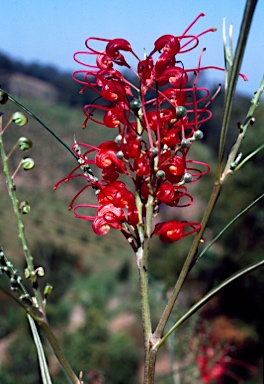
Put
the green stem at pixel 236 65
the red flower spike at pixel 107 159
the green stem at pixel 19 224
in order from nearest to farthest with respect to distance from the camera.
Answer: the green stem at pixel 236 65 → the green stem at pixel 19 224 → the red flower spike at pixel 107 159

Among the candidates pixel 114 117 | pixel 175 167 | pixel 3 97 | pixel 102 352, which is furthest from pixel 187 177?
pixel 102 352

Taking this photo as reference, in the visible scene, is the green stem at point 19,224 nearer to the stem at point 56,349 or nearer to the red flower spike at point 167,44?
the stem at point 56,349

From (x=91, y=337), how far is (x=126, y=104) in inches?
353

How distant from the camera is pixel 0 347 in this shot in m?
11.8

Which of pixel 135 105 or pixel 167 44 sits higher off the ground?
pixel 167 44

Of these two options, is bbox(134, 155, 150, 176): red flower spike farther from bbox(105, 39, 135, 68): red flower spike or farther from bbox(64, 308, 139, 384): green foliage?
bbox(64, 308, 139, 384): green foliage

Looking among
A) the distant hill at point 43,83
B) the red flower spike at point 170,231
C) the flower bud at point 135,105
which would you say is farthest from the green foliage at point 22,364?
the distant hill at point 43,83

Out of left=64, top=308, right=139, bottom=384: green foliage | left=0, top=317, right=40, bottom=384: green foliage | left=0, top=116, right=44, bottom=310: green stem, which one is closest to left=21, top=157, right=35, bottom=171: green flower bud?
Result: left=0, top=116, right=44, bottom=310: green stem

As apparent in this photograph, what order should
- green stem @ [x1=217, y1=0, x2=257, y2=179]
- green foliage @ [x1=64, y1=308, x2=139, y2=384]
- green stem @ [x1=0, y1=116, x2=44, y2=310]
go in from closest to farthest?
1. green stem @ [x1=217, y1=0, x2=257, y2=179]
2. green stem @ [x1=0, y1=116, x2=44, y2=310]
3. green foliage @ [x1=64, y1=308, x2=139, y2=384]

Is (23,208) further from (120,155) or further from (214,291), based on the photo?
(214,291)

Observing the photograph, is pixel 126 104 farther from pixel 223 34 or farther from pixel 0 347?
pixel 0 347

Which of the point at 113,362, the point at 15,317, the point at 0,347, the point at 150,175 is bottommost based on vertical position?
the point at 150,175

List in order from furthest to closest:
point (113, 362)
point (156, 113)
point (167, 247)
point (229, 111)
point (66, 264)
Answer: point (66, 264) → point (167, 247) → point (113, 362) → point (156, 113) → point (229, 111)

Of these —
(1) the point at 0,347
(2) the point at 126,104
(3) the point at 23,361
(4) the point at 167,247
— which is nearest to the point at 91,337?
(3) the point at 23,361
